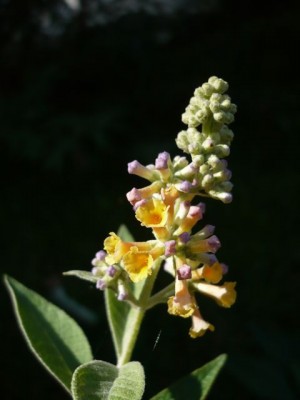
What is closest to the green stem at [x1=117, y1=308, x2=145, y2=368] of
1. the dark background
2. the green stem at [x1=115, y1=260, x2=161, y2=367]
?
the green stem at [x1=115, y1=260, x2=161, y2=367]

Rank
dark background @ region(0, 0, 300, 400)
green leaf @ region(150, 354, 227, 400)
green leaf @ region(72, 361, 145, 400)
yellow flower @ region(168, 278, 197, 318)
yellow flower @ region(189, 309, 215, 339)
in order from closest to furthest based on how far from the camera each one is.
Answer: green leaf @ region(72, 361, 145, 400) < yellow flower @ region(168, 278, 197, 318) < yellow flower @ region(189, 309, 215, 339) < green leaf @ region(150, 354, 227, 400) < dark background @ region(0, 0, 300, 400)

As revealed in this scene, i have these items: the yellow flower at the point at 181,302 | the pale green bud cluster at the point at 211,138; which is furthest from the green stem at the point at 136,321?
the pale green bud cluster at the point at 211,138

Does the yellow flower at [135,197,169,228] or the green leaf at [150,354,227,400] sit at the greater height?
the yellow flower at [135,197,169,228]

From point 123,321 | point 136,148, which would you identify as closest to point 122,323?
point 123,321

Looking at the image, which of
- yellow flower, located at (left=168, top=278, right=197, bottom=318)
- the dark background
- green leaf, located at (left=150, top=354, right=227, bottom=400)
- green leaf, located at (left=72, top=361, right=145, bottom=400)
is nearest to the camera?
green leaf, located at (left=72, top=361, right=145, bottom=400)

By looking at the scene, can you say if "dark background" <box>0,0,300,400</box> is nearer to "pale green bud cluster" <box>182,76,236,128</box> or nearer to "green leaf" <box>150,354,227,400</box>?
"green leaf" <box>150,354,227,400</box>

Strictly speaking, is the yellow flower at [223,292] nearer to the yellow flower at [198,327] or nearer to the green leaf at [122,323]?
the yellow flower at [198,327]
